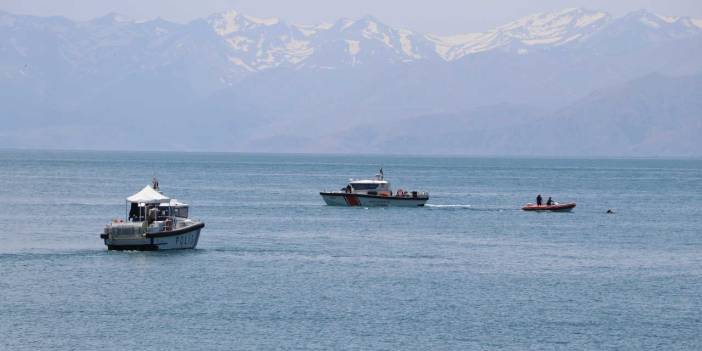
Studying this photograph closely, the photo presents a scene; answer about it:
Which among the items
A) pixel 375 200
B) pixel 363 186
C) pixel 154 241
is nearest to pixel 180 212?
pixel 154 241

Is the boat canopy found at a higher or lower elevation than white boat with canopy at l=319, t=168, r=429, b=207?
higher

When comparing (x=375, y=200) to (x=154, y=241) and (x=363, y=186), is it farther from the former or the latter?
(x=154, y=241)

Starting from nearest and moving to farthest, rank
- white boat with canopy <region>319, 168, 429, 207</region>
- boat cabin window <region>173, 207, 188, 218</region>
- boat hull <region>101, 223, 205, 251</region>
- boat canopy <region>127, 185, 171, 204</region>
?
boat hull <region>101, 223, 205, 251</region>, boat canopy <region>127, 185, 171, 204</region>, boat cabin window <region>173, 207, 188, 218</region>, white boat with canopy <region>319, 168, 429, 207</region>

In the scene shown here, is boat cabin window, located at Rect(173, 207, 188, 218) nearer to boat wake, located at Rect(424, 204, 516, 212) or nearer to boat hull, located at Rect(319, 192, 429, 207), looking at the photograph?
boat hull, located at Rect(319, 192, 429, 207)

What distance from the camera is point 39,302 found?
6656 centimetres

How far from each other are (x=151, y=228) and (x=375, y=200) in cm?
6096

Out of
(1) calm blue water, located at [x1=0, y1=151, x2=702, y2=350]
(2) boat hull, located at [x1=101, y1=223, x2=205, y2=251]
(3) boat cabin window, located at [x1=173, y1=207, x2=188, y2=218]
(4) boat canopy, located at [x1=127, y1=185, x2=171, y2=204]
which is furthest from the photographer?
(3) boat cabin window, located at [x1=173, y1=207, x2=188, y2=218]

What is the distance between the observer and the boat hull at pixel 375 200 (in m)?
145

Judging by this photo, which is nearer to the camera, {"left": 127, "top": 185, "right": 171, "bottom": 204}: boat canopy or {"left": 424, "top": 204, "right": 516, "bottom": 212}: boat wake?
{"left": 127, "top": 185, "right": 171, "bottom": 204}: boat canopy

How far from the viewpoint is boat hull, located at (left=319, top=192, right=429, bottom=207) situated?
145250mm

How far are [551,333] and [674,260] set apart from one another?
105 ft

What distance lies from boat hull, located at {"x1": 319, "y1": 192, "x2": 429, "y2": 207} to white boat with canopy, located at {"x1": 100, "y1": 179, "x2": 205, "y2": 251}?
180 feet

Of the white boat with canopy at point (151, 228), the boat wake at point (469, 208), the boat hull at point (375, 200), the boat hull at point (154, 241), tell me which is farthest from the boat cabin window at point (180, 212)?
the boat wake at point (469, 208)

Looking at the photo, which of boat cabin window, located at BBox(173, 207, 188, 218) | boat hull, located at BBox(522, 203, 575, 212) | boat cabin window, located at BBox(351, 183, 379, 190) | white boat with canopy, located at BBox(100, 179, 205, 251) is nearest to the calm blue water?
white boat with canopy, located at BBox(100, 179, 205, 251)
